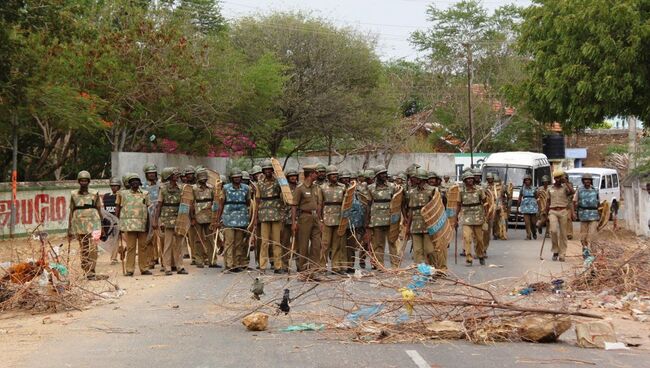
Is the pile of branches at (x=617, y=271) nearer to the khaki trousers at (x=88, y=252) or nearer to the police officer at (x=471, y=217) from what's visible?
the police officer at (x=471, y=217)

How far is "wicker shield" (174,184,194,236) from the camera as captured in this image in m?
17.0

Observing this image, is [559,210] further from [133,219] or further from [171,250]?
[133,219]

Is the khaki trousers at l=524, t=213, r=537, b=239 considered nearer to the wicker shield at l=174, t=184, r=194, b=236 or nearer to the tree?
the tree

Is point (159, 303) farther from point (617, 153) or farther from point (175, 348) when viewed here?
point (617, 153)

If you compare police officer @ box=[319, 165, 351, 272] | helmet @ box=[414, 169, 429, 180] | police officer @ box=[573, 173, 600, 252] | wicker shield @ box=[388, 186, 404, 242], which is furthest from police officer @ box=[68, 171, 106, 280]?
police officer @ box=[573, 173, 600, 252]

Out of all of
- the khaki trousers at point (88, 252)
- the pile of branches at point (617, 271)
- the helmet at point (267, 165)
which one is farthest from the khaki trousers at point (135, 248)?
the pile of branches at point (617, 271)

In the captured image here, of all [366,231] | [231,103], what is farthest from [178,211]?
[231,103]

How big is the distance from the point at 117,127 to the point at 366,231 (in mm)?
15067

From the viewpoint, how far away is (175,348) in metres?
9.44

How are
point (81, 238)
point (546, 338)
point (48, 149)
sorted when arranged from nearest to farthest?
point (546, 338) → point (81, 238) → point (48, 149)

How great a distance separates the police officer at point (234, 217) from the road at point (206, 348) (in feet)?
14.4

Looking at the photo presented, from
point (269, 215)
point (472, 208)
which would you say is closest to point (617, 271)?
point (472, 208)

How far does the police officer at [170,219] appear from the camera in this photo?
1689cm

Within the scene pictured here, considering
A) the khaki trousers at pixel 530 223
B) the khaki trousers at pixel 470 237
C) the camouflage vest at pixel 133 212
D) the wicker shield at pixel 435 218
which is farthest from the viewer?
the khaki trousers at pixel 530 223
